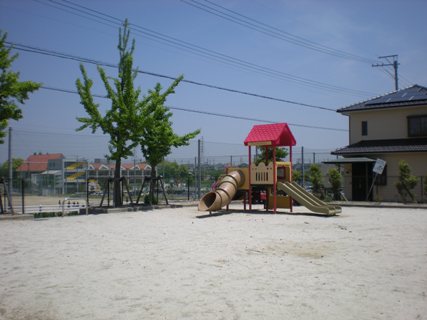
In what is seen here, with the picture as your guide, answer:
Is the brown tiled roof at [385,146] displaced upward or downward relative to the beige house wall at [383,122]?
downward

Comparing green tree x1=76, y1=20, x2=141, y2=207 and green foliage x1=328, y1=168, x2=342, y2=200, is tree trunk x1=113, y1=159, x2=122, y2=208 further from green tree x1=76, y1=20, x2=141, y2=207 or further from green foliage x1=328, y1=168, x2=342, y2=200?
green foliage x1=328, y1=168, x2=342, y2=200

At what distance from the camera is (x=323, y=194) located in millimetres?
23547

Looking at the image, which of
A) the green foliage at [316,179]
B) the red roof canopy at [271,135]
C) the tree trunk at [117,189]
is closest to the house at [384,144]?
the green foliage at [316,179]

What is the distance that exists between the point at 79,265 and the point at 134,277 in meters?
1.41

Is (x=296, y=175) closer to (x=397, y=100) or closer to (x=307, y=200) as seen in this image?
(x=397, y=100)

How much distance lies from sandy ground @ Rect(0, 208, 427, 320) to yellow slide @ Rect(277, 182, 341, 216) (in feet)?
16.1

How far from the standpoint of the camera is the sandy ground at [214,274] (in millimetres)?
4660

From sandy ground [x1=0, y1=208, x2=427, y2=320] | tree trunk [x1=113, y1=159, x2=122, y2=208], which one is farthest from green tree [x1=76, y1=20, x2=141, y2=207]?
sandy ground [x1=0, y1=208, x2=427, y2=320]

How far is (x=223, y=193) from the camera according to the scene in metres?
17.1

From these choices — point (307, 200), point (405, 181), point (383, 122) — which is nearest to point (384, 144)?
point (383, 122)

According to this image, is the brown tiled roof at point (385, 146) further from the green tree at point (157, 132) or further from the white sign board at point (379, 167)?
the green tree at point (157, 132)

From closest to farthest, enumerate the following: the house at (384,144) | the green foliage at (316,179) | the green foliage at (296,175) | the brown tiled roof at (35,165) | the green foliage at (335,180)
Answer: the brown tiled roof at (35,165), the green foliage at (316,179), the green foliage at (335,180), the house at (384,144), the green foliage at (296,175)

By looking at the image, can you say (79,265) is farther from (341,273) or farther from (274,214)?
(274,214)

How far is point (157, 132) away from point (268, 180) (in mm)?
6171
